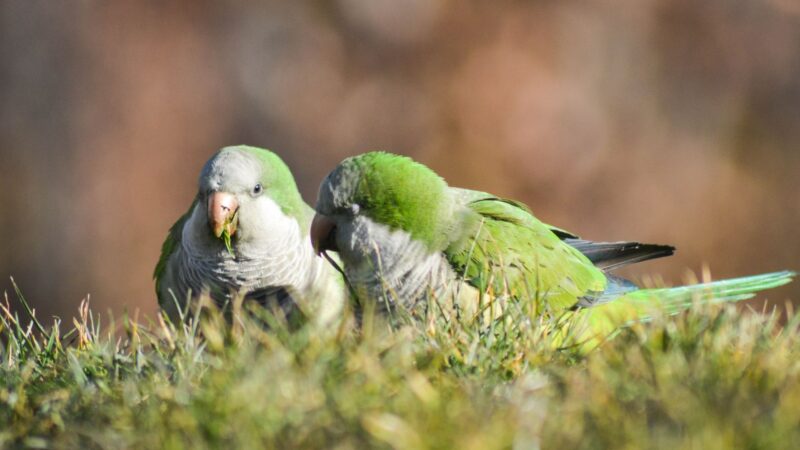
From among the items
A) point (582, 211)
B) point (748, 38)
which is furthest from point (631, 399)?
point (748, 38)

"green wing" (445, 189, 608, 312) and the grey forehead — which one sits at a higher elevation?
the grey forehead

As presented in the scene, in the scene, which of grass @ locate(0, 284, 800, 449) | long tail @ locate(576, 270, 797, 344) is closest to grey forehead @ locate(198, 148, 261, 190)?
grass @ locate(0, 284, 800, 449)

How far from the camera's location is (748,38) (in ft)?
29.8

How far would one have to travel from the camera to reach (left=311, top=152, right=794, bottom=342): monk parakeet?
12.4 ft

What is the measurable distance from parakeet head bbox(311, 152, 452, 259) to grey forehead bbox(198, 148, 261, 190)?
15.8 inches

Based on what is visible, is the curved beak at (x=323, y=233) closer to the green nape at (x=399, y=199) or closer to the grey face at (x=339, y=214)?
the grey face at (x=339, y=214)

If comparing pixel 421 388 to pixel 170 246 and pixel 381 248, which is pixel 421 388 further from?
pixel 170 246

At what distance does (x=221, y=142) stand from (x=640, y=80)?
160 inches

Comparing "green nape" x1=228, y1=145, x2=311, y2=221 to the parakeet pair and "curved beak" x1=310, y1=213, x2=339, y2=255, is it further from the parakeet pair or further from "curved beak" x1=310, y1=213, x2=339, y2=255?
"curved beak" x1=310, y1=213, x2=339, y2=255

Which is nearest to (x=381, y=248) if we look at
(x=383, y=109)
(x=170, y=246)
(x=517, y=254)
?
(x=517, y=254)

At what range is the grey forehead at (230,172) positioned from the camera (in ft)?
13.5

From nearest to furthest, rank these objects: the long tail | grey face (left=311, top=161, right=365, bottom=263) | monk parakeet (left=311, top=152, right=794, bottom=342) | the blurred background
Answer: monk parakeet (left=311, top=152, right=794, bottom=342)
grey face (left=311, top=161, right=365, bottom=263)
the long tail
the blurred background

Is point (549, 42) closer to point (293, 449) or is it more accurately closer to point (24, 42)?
point (24, 42)

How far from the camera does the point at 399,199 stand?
390 centimetres
